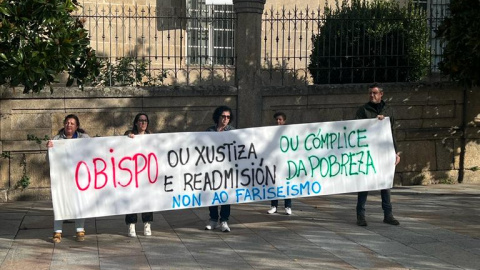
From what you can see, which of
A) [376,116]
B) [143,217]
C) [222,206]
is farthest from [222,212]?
[376,116]

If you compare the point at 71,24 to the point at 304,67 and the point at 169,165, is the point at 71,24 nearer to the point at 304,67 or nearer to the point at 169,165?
the point at 169,165

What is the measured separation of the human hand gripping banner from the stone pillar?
123 inches

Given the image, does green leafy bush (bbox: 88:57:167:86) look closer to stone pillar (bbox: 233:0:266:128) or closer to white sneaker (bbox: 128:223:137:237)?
stone pillar (bbox: 233:0:266:128)

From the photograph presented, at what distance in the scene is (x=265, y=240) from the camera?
9.11 m

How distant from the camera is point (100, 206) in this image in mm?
9141

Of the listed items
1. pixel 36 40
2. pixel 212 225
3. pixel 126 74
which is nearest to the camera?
pixel 36 40

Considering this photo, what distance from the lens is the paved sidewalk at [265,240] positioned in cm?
805

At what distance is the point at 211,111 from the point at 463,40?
4229 millimetres

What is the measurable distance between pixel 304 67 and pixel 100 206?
5.92 metres

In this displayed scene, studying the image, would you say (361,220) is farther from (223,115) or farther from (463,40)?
(463,40)

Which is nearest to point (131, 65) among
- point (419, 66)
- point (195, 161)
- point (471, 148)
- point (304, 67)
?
→ point (304, 67)

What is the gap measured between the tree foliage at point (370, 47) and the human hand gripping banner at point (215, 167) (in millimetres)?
3752

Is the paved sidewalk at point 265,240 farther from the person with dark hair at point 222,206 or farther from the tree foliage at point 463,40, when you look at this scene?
the tree foliage at point 463,40

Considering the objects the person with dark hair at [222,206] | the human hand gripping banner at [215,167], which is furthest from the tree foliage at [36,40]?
the person with dark hair at [222,206]
